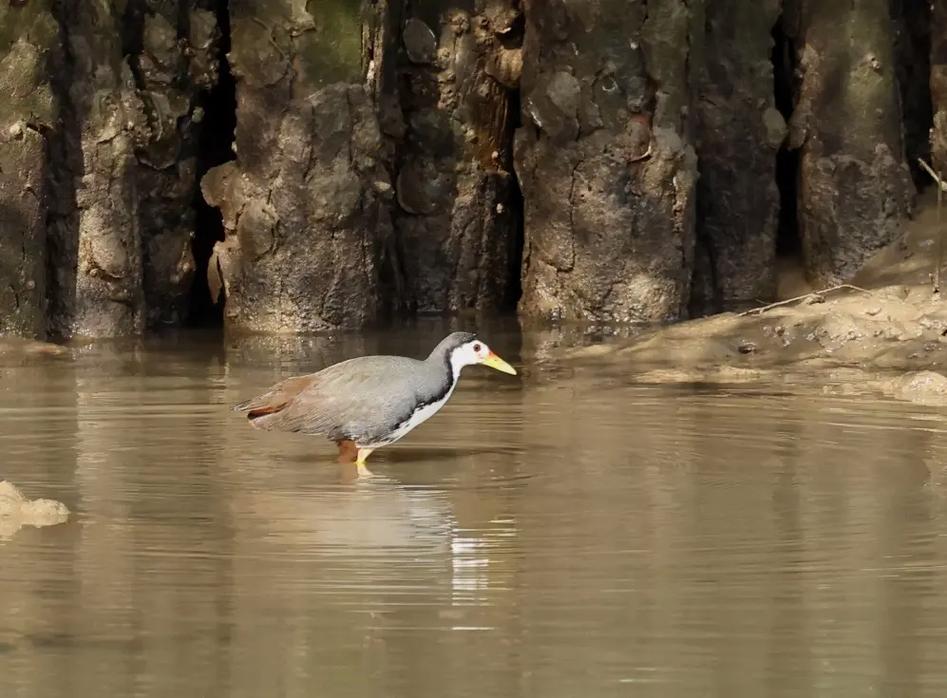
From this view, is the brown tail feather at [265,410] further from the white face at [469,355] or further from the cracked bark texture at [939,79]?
the cracked bark texture at [939,79]

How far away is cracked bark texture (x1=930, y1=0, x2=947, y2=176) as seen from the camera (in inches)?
600

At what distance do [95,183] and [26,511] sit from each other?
592 cm

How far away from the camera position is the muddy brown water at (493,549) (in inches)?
231

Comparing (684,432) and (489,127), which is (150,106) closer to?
(489,127)

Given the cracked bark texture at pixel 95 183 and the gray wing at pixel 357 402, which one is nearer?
the gray wing at pixel 357 402

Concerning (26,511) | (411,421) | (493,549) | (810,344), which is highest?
(810,344)

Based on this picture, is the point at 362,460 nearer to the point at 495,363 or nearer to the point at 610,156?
the point at 495,363

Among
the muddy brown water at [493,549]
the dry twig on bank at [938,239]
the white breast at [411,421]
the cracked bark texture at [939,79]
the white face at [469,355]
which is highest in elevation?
the cracked bark texture at [939,79]

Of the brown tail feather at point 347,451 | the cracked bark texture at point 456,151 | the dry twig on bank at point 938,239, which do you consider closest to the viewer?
the brown tail feather at point 347,451

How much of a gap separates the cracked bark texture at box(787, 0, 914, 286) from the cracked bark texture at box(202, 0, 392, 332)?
3.26 meters

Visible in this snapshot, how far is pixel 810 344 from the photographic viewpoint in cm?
1249

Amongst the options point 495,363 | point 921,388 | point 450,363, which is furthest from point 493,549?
point 921,388

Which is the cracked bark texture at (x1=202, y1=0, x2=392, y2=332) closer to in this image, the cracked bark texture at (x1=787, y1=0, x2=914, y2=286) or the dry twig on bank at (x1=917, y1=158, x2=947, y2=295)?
the cracked bark texture at (x1=787, y1=0, x2=914, y2=286)

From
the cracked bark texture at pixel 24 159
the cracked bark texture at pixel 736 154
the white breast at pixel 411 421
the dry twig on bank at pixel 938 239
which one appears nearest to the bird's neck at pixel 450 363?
the white breast at pixel 411 421
